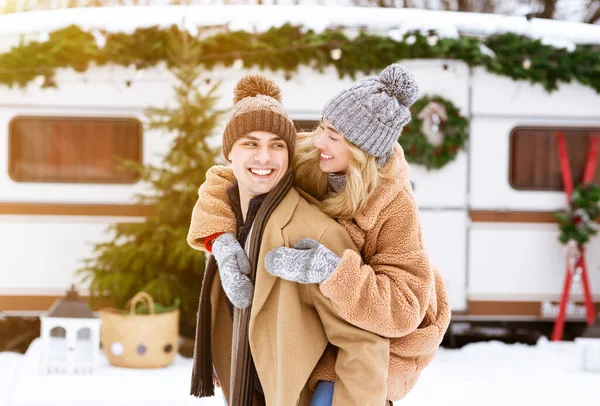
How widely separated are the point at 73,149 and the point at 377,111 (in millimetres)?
4891

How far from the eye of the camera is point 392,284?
227 cm

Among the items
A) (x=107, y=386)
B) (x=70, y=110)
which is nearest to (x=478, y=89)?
(x=70, y=110)

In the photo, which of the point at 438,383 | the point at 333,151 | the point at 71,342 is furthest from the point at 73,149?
the point at 333,151

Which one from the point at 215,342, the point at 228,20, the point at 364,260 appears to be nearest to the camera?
the point at 364,260

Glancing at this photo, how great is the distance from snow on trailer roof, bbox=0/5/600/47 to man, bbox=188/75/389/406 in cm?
396

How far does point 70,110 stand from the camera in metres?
6.66

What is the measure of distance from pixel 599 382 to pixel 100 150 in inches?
178

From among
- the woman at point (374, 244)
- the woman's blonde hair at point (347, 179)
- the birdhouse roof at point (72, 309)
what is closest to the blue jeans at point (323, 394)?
the woman at point (374, 244)

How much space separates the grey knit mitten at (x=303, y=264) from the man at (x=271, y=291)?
2 centimetres

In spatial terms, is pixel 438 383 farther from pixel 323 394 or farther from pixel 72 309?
pixel 323 394

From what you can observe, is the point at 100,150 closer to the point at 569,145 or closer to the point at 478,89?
the point at 478,89

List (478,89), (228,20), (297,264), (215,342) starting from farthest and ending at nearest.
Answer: (478,89) → (228,20) → (215,342) → (297,264)

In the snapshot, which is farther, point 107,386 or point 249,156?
point 107,386

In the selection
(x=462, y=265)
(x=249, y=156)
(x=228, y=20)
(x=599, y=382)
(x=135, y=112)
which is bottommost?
(x=599, y=382)
